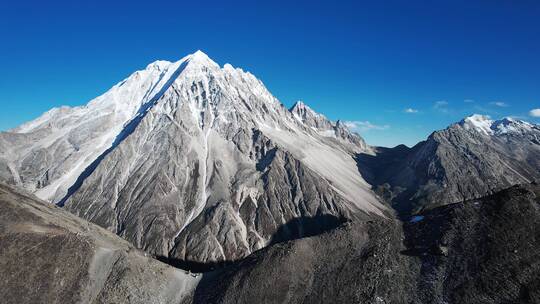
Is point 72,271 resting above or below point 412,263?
below

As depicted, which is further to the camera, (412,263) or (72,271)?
(72,271)

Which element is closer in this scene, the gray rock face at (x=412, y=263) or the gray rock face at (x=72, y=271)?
the gray rock face at (x=412, y=263)

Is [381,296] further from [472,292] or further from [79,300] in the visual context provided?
[79,300]

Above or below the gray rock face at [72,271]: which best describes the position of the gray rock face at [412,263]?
above
